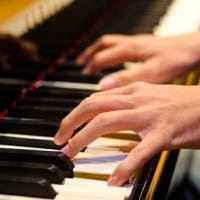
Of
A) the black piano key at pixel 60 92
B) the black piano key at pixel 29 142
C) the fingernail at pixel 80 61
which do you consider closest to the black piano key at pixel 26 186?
the black piano key at pixel 29 142

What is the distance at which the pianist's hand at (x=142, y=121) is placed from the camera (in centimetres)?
79

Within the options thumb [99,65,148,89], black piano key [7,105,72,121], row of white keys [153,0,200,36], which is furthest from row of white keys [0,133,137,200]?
row of white keys [153,0,200,36]

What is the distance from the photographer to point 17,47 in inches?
56.4

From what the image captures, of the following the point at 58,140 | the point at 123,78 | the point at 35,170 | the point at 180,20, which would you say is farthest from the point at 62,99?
the point at 180,20

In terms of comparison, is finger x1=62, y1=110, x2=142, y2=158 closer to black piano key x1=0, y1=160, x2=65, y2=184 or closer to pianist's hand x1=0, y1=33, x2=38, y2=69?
black piano key x1=0, y1=160, x2=65, y2=184

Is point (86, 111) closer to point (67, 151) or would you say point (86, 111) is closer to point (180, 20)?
point (67, 151)

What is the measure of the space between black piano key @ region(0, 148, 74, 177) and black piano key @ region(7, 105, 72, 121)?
0.19 m

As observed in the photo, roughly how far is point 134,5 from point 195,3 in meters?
0.22

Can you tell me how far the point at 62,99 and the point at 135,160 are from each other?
15.0 inches

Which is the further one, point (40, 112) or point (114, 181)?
point (40, 112)

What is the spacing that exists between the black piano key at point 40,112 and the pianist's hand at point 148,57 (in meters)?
0.17

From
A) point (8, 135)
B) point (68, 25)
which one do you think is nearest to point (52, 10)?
point (68, 25)

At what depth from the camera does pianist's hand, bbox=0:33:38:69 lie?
1.42m

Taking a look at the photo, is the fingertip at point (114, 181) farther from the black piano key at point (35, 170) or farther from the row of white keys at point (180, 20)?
the row of white keys at point (180, 20)
